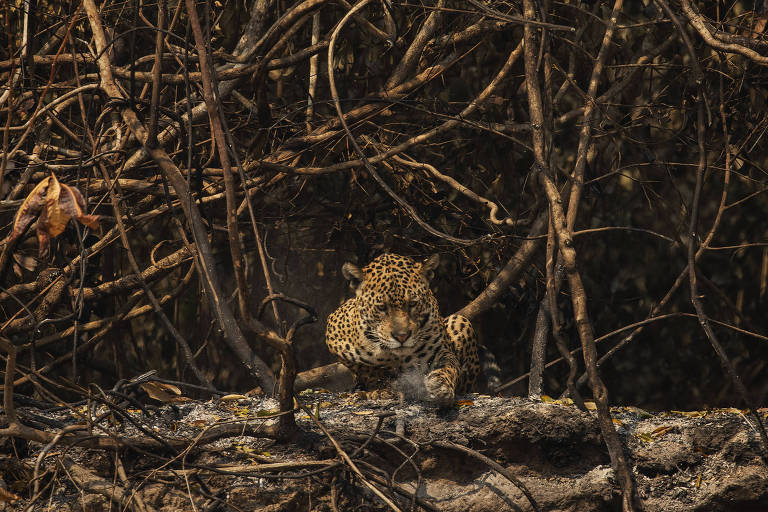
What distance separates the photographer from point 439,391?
4512mm

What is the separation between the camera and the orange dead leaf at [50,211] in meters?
3.35

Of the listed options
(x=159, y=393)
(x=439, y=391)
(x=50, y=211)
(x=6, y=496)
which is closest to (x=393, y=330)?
(x=439, y=391)

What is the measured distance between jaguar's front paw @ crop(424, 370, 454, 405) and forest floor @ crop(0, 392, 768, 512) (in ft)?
0.21

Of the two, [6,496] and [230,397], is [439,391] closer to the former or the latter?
[230,397]

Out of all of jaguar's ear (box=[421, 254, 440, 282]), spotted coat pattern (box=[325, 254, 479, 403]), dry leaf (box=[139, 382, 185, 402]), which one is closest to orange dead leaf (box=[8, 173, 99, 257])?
dry leaf (box=[139, 382, 185, 402])

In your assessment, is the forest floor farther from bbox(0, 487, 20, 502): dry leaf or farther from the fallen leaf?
the fallen leaf

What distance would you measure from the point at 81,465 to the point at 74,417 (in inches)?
19.1

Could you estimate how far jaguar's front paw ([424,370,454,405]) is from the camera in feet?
14.8

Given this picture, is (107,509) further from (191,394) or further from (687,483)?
(191,394)

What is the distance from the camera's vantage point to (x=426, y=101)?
5.76 metres

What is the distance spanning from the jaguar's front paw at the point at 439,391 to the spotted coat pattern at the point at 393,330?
299 millimetres

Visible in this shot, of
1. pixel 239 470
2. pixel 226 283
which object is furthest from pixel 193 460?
pixel 226 283

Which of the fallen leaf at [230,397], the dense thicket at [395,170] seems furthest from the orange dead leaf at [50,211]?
the fallen leaf at [230,397]

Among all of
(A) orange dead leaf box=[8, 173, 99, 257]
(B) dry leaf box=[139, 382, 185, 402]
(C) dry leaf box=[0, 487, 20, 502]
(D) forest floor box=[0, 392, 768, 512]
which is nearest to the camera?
(A) orange dead leaf box=[8, 173, 99, 257]
